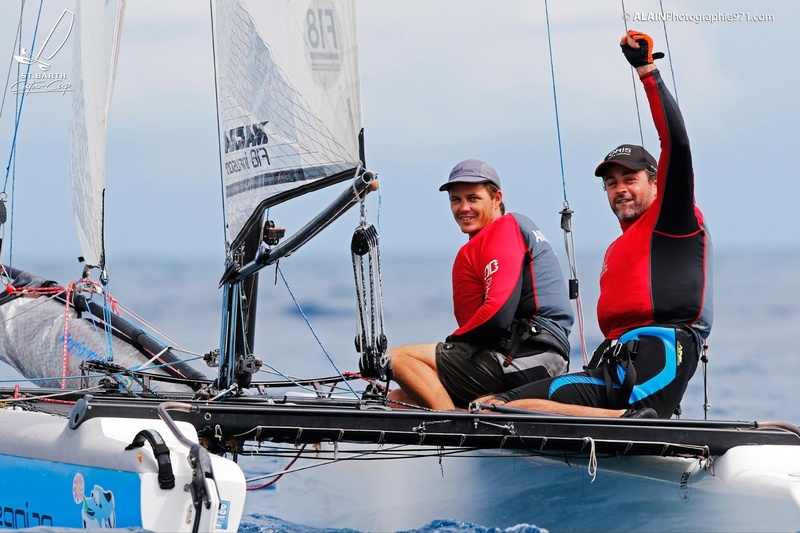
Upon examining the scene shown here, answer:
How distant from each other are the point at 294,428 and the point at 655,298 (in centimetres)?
129

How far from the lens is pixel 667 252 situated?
392 centimetres

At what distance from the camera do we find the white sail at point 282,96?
4316 millimetres

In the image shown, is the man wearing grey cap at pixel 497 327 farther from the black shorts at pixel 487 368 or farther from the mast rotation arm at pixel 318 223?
the mast rotation arm at pixel 318 223

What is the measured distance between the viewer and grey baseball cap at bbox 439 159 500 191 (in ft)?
15.3

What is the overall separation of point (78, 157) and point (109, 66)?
0.57 m

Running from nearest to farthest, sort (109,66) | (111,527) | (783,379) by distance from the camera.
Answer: (111,527) < (109,66) < (783,379)

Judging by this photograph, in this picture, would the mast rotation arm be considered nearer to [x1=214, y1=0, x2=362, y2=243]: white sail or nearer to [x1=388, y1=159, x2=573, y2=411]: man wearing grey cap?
[x1=214, y1=0, x2=362, y2=243]: white sail

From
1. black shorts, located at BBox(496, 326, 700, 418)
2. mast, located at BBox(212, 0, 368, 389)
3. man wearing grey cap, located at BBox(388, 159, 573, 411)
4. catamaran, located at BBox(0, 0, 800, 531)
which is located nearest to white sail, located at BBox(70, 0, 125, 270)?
catamaran, located at BBox(0, 0, 800, 531)

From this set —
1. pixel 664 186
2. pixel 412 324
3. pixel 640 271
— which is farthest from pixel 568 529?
pixel 412 324

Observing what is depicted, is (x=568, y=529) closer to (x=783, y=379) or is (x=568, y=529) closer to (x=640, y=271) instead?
(x=640, y=271)

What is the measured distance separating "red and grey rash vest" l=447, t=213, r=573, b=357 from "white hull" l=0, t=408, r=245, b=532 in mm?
1374

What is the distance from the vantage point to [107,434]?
3.49 meters

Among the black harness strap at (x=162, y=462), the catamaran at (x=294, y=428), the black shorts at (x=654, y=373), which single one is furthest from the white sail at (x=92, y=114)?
the black shorts at (x=654, y=373)

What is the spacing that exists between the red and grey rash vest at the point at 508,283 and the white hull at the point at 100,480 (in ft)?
4.51
